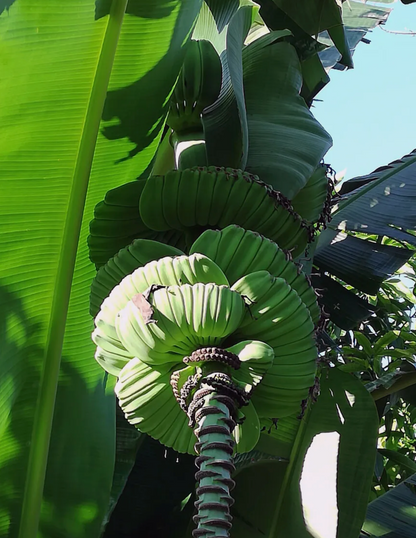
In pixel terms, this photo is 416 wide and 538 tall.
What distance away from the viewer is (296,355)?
27.5 inches

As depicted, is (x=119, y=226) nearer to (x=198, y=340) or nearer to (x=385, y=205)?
(x=198, y=340)

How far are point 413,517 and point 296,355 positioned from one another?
0.73m

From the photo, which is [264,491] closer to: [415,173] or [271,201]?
[271,201]

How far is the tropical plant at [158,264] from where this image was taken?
67cm

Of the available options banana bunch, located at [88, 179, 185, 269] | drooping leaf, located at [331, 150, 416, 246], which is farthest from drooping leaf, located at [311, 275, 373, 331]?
banana bunch, located at [88, 179, 185, 269]

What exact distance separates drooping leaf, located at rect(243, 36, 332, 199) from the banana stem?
397 mm

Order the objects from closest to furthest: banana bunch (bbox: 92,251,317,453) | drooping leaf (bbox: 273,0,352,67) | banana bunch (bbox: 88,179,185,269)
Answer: banana bunch (bbox: 92,251,317,453), banana bunch (bbox: 88,179,185,269), drooping leaf (bbox: 273,0,352,67)

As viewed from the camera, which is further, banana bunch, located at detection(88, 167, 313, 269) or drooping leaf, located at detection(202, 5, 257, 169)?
drooping leaf, located at detection(202, 5, 257, 169)

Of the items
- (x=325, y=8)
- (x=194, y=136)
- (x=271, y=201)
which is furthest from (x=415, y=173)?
(x=271, y=201)

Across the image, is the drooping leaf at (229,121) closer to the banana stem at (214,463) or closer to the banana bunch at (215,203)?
the banana bunch at (215,203)

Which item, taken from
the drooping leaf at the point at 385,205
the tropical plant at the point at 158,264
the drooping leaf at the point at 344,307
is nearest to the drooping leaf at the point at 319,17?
the tropical plant at the point at 158,264

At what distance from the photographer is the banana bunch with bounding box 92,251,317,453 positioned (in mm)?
624

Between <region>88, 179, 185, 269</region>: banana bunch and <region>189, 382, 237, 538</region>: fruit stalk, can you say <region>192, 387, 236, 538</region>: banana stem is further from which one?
<region>88, 179, 185, 269</region>: banana bunch

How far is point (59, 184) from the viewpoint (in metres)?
0.95
